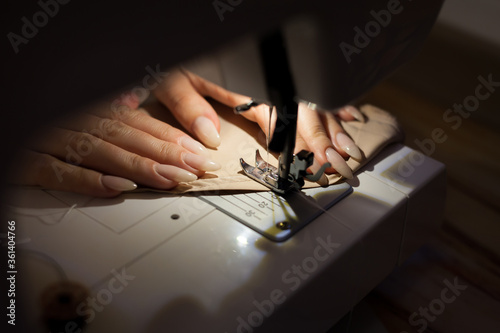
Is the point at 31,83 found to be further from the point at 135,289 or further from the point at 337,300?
the point at 337,300

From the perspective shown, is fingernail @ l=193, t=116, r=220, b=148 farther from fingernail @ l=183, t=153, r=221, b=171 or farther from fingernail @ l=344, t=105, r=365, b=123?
fingernail @ l=344, t=105, r=365, b=123

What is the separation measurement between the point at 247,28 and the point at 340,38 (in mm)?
116

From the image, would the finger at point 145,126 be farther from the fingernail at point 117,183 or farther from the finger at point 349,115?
the finger at point 349,115

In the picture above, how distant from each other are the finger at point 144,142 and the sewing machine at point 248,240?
0.05 metres

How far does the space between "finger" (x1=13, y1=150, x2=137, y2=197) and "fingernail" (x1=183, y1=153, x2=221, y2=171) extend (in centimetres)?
7

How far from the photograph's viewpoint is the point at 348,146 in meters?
0.74

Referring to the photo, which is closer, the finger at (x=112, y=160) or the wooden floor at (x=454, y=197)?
the finger at (x=112, y=160)

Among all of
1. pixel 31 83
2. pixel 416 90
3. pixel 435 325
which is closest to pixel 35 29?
pixel 31 83

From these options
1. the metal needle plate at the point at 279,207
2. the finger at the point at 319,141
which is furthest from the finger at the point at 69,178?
the finger at the point at 319,141

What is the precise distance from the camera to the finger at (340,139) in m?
0.74

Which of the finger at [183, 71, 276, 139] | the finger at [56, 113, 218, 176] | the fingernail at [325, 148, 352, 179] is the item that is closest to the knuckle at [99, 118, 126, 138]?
the finger at [56, 113, 218, 176]

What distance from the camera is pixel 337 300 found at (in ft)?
2.15

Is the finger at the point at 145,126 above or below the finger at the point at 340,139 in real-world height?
above

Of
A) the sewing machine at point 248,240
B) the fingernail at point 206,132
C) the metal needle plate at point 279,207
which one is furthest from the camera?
the fingernail at point 206,132
